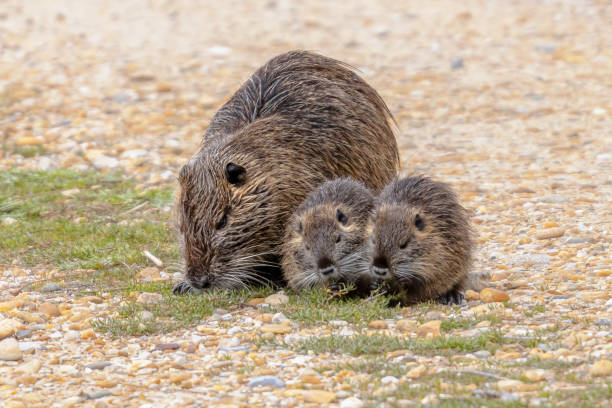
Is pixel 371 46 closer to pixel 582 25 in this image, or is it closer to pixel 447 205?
pixel 582 25

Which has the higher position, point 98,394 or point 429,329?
point 429,329

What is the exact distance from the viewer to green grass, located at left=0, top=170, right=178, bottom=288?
7703mm

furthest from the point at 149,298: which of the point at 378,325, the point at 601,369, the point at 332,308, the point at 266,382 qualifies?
the point at 601,369

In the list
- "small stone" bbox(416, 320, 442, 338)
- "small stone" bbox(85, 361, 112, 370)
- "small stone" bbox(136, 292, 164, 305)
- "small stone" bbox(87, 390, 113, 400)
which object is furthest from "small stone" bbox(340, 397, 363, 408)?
"small stone" bbox(136, 292, 164, 305)

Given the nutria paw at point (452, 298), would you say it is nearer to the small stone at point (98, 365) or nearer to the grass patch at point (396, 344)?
the grass patch at point (396, 344)

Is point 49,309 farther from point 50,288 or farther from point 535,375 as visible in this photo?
point 535,375

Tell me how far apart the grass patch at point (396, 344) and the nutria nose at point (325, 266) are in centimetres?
93

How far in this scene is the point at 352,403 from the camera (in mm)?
4586

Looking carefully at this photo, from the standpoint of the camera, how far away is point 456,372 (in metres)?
4.84

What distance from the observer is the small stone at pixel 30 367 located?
206 inches

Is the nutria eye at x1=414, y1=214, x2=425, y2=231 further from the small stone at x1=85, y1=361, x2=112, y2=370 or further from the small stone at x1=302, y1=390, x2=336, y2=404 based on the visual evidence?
the small stone at x1=85, y1=361, x2=112, y2=370

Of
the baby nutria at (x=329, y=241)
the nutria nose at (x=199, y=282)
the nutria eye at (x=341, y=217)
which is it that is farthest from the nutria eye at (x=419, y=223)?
the nutria nose at (x=199, y=282)

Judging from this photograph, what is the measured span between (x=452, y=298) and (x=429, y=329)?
92 centimetres

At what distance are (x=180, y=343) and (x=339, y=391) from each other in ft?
4.26
